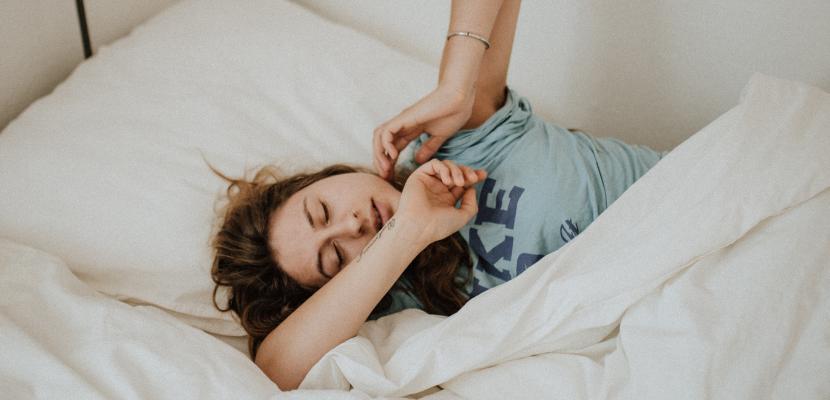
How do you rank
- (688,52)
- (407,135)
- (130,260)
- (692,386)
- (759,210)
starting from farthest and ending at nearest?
(688,52) → (407,135) → (130,260) → (759,210) → (692,386)

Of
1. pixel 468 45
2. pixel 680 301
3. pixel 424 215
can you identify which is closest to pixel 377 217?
pixel 424 215

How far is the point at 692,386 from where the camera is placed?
741 mm

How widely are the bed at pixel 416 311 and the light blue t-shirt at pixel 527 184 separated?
125 mm

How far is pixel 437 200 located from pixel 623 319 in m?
0.35

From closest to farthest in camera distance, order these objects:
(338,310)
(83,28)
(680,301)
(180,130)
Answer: (680,301) → (338,310) → (180,130) → (83,28)

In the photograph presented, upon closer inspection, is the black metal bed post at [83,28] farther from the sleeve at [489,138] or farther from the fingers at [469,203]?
the fingers at [469,203]

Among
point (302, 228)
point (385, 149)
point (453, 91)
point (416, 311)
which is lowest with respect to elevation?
point (416, 311)

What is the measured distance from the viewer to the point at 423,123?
1126mm

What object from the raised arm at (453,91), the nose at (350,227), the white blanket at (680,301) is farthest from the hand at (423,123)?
the white blanket at (680,301)

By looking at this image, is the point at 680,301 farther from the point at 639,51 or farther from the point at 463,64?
the point at 639,51

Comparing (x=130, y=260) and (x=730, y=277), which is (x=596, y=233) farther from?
(x=130, y=260)

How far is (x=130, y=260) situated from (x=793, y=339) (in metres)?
0.93

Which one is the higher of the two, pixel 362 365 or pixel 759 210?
pixel 759 210

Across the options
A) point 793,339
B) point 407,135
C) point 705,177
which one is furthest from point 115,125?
point 793,339
